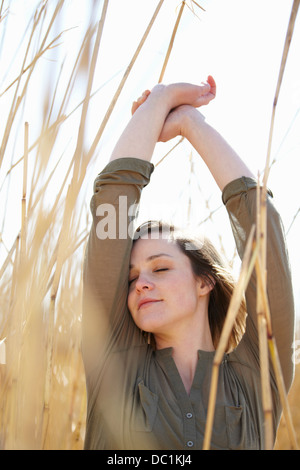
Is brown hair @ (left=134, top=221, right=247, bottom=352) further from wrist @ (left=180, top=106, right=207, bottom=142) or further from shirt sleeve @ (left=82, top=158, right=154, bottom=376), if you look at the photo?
wrist @ (left=180, top=106, right=207, bottom=142)

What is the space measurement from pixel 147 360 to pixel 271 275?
0.32 m

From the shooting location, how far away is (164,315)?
1.01 meters

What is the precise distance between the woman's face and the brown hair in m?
0.02

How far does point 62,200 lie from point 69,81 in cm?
21

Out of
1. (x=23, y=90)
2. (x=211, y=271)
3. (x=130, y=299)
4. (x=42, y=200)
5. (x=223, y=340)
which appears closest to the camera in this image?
(x=223, y=340)

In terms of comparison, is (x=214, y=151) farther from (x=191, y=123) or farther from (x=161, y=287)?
(x=161, y=287)

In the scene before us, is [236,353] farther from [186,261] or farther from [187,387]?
[186,261]

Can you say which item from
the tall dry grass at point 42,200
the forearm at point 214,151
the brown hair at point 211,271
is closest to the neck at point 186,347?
the brown hair at point 211,271

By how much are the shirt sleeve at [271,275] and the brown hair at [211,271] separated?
13cm

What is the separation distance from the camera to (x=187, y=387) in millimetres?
1014

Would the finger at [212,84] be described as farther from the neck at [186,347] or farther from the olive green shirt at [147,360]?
the neck at [186,347]

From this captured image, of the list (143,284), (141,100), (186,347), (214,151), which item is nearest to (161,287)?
(143,284)

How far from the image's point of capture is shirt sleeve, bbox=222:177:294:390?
970 millimetres
